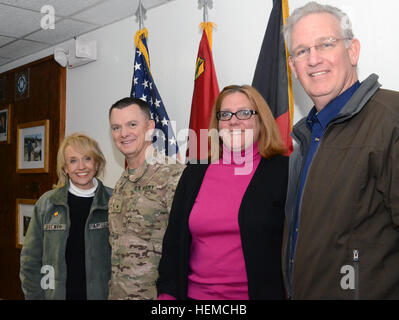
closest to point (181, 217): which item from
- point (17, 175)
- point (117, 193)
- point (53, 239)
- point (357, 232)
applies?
point (117, 193)

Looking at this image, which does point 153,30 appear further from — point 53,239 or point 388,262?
point 388,262

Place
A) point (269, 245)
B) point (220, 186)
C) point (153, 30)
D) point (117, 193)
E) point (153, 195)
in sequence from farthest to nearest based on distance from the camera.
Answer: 1. point (153, 30)
2. point (117, 193)
3. point (153, 195)
4. point (220, 186)
5. point (269, 245)

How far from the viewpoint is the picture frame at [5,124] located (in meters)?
4.41

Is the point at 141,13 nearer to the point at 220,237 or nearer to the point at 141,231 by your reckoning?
the point at 141,231

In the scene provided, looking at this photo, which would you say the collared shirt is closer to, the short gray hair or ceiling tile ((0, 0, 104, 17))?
the short gray hair

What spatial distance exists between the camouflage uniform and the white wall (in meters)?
0.97

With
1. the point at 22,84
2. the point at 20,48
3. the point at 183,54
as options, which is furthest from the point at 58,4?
the point at 22,84

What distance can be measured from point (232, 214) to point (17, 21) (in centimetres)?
273

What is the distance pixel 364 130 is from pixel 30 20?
2960 mm

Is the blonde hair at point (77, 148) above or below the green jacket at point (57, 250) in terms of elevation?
above

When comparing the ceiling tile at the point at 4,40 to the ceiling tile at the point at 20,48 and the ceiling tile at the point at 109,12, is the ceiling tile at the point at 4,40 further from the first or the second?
the ceiling tile at the point at 109,12

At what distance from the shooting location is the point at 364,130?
1.12 meters

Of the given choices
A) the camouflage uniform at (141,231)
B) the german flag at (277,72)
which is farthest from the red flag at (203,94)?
the camouflage uniform at (141,231)

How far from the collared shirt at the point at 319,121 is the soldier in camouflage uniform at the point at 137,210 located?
2.06ft
